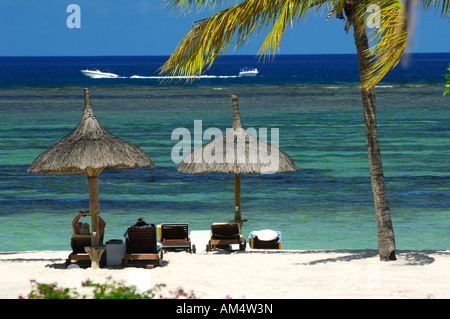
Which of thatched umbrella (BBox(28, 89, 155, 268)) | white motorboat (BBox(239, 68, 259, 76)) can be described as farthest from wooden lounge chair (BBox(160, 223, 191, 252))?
white motorboat (BBox(239, 68, 259, 76))

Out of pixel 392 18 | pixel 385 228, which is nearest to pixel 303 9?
pixel 392 18

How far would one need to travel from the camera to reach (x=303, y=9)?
967 centimetres

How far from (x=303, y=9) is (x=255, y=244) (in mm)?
4536

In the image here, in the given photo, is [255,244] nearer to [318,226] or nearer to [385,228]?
[385,228]

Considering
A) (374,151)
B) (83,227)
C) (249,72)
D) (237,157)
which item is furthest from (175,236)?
(249,72)

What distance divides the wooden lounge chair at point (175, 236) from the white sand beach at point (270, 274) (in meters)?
0.20

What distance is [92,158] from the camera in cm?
1036

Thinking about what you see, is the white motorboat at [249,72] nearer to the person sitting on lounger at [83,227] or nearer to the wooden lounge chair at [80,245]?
the person sitting on lounger at [83,227]

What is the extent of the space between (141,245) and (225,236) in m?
1.96

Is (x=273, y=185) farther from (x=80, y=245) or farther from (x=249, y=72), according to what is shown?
(x=249, y=72)

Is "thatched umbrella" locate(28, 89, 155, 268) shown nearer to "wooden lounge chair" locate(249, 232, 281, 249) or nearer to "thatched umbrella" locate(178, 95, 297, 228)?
"thatched umbrella" locate(178, 95, 297, 228)

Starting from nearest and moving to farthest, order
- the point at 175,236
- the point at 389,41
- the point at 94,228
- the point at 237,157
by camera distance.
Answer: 1. the point at 389,41
2. the point at 94,228
3. the point at 175,236
4. the point at 237,157

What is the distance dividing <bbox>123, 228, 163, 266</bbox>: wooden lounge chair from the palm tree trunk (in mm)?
3177

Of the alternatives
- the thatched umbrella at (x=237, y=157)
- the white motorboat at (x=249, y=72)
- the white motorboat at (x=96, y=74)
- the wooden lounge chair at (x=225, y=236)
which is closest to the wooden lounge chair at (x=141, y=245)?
the wooden lounge chair at (x=225, y=236)
